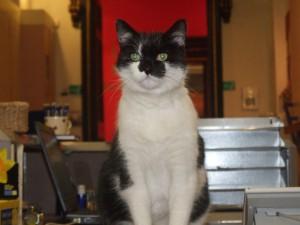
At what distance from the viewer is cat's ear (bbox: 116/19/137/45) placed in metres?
1.36

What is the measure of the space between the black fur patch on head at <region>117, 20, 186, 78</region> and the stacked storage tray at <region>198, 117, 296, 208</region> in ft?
2.30

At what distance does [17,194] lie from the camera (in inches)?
55.1

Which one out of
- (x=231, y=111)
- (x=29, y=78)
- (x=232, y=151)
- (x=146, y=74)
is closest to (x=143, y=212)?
(x=146, y=74)

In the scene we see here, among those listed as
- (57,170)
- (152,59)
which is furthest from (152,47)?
(57,170)

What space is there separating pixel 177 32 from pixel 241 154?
33.1 inches

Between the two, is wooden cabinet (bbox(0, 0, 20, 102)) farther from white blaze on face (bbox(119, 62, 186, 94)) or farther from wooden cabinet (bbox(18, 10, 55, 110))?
white blaze on face (bbox(119, 62, 186, 94))

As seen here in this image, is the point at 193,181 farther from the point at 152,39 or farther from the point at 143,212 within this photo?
the point at 152,39

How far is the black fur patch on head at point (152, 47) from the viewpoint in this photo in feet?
4.22

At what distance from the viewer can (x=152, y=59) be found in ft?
4.27

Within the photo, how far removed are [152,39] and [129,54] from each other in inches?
2.8

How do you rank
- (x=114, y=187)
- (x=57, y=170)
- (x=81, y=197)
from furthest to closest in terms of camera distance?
(x=81, y=197)
(x=57, y=170)
(x=114, y=187)

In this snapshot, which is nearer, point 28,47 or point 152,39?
point 152,39

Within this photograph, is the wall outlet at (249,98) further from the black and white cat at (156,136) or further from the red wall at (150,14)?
the black and white cat at (156,136)

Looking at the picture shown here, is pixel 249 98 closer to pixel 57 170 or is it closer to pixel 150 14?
pixel 150 14
